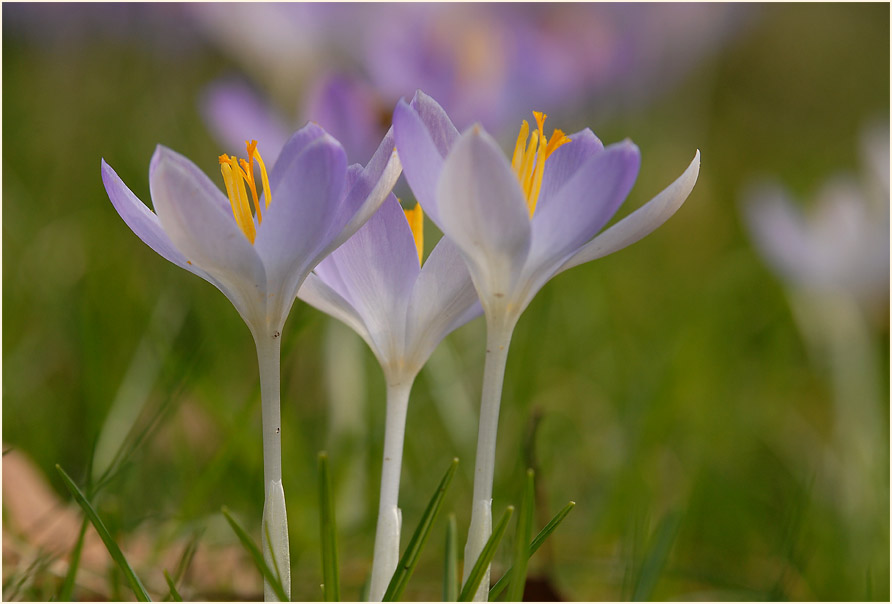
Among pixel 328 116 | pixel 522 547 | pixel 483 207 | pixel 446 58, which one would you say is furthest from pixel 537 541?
pixel 446 58

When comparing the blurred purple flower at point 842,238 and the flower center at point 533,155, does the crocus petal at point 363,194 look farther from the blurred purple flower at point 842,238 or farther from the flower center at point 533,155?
the blurred purple flower at point 842,238

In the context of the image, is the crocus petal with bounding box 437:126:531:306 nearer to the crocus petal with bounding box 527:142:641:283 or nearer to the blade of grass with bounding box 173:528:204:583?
the crocus petal with bounding box 527:142:641:283

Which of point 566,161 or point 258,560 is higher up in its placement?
point 566,161

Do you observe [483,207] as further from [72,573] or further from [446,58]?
[446,58]

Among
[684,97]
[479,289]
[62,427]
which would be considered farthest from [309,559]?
[684,97]

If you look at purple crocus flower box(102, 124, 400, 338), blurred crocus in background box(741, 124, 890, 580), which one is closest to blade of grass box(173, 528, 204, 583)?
purple crocus flower box(102, 124, 400, 338)

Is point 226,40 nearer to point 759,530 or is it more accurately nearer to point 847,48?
point 759,530

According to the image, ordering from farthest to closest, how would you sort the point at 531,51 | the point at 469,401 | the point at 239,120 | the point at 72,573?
the point at 531,51 → the point at 469,401 → the point at 239,120 → the point at 72,573
